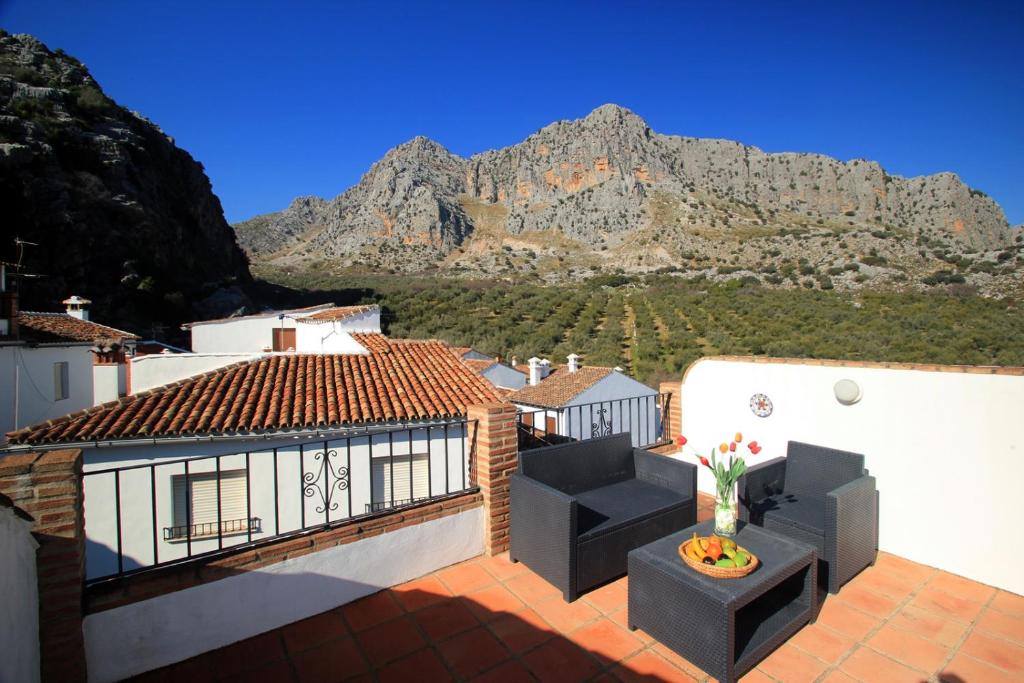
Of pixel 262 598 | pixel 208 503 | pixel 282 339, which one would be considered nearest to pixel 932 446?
pixel 262 598

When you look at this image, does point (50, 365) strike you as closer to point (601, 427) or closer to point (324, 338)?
point (324, 338)

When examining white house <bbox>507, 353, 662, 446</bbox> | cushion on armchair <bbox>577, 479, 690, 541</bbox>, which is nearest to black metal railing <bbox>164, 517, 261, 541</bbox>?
cushion on armchair <bbox>577, 479, 690, 541</bbox>

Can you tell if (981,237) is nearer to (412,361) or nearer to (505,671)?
(412,361)

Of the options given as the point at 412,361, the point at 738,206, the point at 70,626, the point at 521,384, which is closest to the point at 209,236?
the point at 521,384

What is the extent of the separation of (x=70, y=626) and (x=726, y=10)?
1924cm

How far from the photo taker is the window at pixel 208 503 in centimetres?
757

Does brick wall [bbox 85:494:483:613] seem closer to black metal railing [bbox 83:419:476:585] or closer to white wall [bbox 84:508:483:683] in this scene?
white wall [bbox 84:508:483:683]

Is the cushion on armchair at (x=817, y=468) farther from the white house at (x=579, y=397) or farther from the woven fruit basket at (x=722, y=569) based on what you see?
the white house at (x=579, y=397)

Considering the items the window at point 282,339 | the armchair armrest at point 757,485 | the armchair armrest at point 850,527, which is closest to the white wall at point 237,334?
the window at point 282,339

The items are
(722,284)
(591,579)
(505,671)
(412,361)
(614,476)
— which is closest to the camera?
(505,671)

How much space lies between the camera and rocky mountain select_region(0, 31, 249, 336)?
2558cm

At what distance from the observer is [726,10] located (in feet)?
47.4

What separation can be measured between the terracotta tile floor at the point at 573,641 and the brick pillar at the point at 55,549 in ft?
1.49

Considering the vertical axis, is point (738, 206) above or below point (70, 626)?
above
